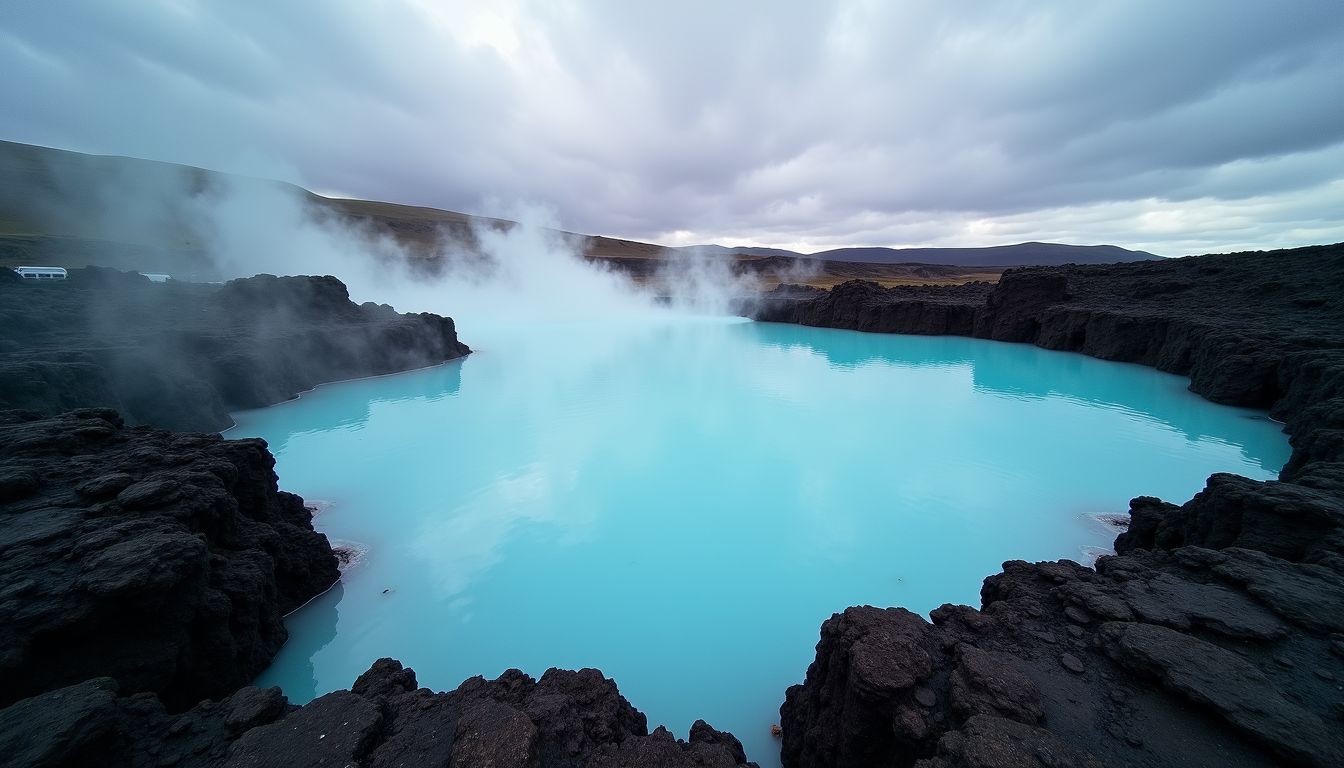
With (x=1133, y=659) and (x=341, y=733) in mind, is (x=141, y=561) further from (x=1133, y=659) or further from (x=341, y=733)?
(x=1133, y=659)

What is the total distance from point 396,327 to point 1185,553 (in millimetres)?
19601

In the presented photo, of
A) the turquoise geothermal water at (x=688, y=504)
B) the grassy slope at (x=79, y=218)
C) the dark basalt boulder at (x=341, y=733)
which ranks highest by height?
the grassy slope at (x=79, y=218)

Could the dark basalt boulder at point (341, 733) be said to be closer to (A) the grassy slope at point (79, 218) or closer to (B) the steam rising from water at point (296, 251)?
(B) the steam rising from water at point (296, 251)

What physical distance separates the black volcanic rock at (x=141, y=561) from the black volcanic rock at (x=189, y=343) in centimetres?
471

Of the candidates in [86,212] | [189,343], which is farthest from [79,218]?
[189,343]

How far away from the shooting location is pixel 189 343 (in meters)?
11.6

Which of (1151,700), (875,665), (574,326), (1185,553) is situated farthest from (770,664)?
(574,326)

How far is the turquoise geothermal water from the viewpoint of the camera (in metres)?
4.45

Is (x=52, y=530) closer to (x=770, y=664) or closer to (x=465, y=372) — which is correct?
(x=770, y=664)

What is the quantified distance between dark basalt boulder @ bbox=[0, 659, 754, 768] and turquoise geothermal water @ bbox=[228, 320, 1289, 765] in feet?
5.50

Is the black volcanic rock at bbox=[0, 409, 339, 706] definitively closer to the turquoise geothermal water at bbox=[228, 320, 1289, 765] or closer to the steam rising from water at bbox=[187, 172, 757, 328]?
the turquoise geothermal water at bbox=[228, 320, 1289, 765]

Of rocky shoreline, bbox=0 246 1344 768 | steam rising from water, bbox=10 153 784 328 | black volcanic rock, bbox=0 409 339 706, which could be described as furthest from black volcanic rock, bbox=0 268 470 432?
steam rising from water, bbox=10 153 784 328

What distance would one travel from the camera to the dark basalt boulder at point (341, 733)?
2.02 metres

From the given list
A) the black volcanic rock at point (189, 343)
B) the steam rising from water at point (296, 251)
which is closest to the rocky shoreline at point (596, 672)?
the black volcanic rock at point (189, 343)
